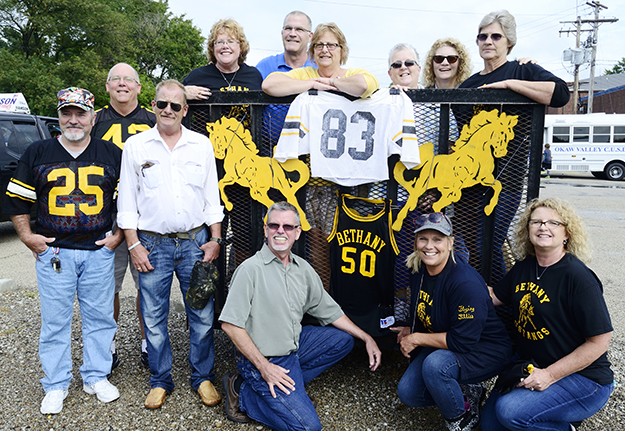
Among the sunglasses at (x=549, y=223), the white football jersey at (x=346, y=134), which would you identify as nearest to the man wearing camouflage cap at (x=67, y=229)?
the white football jersey at (x=346, y=134)

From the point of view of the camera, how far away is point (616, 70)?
52.7m

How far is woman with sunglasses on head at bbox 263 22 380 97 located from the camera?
2838mm

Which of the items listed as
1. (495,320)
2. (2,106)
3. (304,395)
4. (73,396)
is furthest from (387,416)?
(2,106)

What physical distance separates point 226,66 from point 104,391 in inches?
101

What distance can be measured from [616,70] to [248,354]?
6431 cm

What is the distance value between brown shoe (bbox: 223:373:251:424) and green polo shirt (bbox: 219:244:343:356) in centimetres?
40

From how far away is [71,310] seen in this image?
3014 millimetres

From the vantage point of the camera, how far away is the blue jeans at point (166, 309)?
9.78ft

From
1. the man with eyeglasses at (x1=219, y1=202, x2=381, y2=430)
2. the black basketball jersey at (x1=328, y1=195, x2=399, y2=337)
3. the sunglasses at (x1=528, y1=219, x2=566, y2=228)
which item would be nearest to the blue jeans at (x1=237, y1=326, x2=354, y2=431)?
the man with eyeglasses at (x1=219, y1=202, x2=381, y2=430)

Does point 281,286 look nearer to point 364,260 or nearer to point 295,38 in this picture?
point 364,260

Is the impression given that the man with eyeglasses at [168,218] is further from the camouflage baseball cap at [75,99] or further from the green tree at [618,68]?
the green tree at [618,68]

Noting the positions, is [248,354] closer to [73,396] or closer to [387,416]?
[387,416]

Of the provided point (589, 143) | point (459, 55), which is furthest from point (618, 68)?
point (459, 55)

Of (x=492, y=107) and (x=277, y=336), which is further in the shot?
(x=492, y=107)
